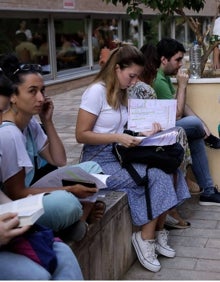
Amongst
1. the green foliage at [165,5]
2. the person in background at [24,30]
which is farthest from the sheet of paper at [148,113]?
the person in background at [24,30]

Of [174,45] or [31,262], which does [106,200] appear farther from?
[174,45]

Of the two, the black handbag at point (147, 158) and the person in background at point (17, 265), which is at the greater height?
the person in background at point (17, 265)

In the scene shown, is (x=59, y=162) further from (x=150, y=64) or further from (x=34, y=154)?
(x=150, y=64)

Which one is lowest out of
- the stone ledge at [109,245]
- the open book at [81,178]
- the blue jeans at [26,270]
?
the stone ledge at [109,245]

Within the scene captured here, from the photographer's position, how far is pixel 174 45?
477 cm

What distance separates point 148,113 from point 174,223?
1.03 metres

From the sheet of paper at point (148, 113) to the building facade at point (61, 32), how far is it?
20.4ft

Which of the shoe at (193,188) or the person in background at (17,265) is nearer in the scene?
the person in background at (17,265)

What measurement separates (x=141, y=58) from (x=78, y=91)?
9670 millimetres

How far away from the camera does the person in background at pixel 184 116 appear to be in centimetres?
468

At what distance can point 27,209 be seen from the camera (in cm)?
219

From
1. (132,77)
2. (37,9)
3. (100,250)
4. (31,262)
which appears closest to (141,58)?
(132,77)

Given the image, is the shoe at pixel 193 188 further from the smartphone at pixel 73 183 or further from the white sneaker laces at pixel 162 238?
the smartphone at pixel 73 183

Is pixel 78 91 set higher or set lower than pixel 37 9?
lower
